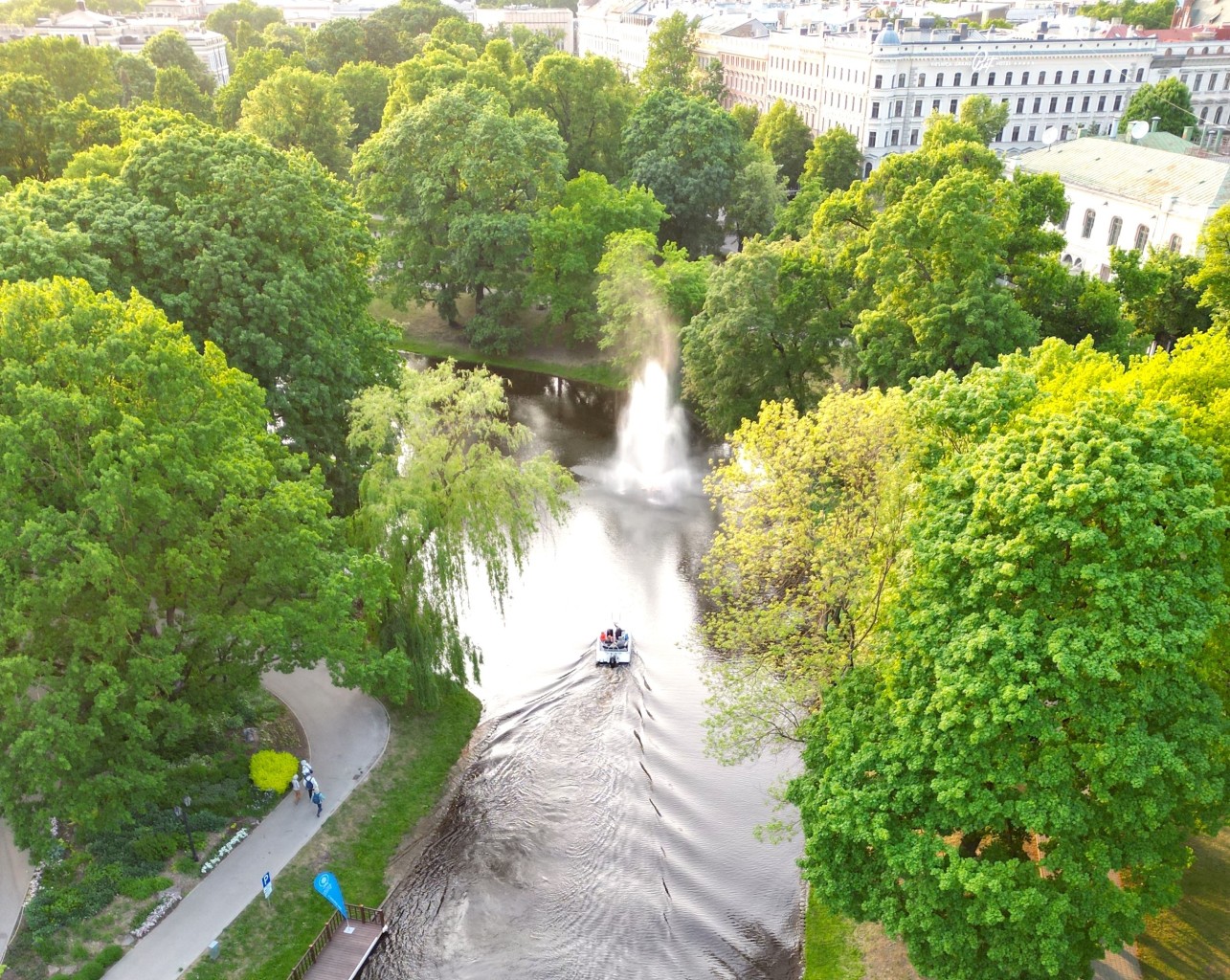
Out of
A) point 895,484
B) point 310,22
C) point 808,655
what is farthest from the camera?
point 310,22

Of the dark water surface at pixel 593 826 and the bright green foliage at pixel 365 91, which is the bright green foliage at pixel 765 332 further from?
the bright green foliage at pixel 365 91

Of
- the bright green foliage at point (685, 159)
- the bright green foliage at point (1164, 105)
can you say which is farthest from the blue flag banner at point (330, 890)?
the bright green foliage at point (1164, 105)

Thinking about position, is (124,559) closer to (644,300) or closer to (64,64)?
(644,300)

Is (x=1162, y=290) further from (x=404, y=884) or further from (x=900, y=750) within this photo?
(x=404, y=884)

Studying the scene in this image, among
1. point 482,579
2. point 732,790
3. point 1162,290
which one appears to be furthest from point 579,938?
point 1162,290

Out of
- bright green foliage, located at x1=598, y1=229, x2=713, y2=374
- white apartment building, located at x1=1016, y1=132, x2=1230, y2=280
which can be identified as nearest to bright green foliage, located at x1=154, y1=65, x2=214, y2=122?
bright green foliage, located at x1=598, y1=229, x2=713, y2=374

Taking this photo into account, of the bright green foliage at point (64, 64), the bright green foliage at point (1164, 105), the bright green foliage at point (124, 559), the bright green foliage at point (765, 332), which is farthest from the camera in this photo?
the bright green foliage at point (1164, 105)
